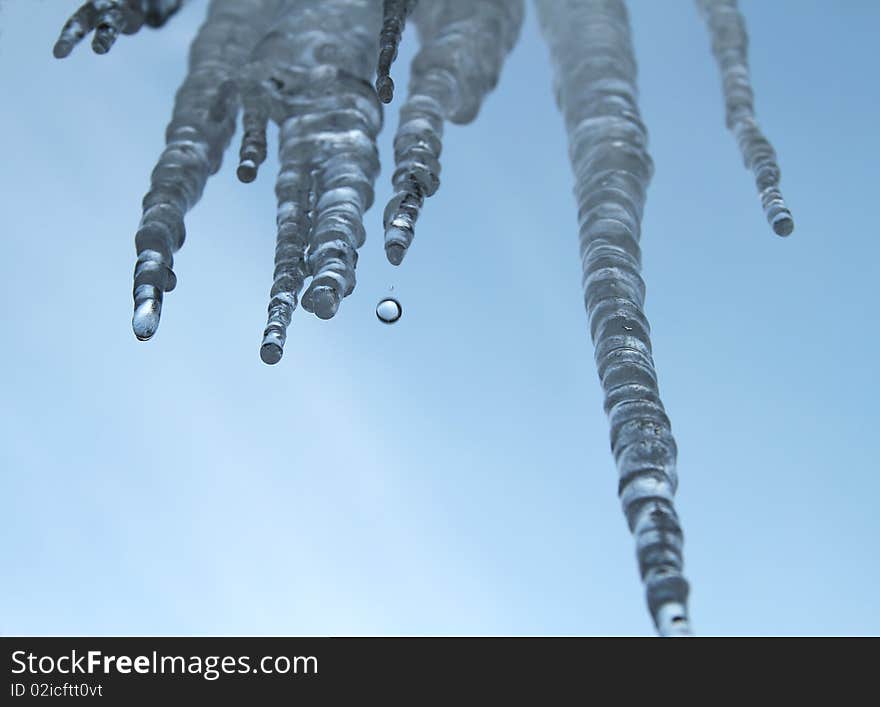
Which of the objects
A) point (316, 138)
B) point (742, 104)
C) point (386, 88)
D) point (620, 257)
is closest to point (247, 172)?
point (316, 138)

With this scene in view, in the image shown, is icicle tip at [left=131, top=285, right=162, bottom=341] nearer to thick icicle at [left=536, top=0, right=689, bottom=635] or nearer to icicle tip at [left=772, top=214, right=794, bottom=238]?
thick icicle at [left=536, top=0, right=689, bottom=635]

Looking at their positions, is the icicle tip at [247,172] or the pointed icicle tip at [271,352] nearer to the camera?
the pointed icicle tip at [271,352]

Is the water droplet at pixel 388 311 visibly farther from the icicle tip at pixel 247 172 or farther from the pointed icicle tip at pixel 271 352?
the icicle tip at pixel 247 172

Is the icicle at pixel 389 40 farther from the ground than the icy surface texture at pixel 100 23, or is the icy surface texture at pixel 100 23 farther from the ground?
the icy surface texture at pixel 100 23

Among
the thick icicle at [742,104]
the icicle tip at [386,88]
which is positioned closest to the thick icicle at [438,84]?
the icicle tip at [386,88]

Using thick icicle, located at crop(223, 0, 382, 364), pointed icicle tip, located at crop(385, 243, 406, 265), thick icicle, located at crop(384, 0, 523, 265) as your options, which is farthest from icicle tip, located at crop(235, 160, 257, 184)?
pointed icicle tip, located at crop(385, 243, 406, 265)

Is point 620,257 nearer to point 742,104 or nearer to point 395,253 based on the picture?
point 395,253
